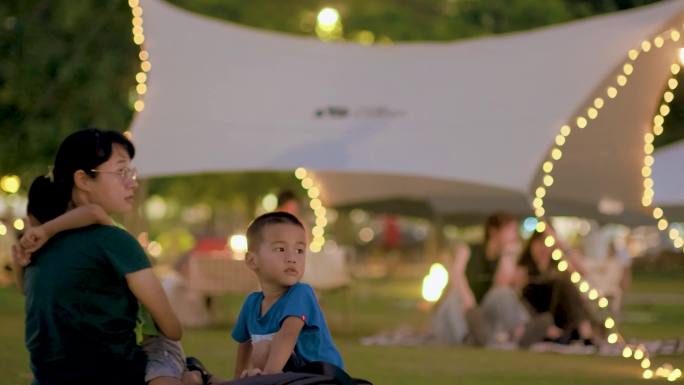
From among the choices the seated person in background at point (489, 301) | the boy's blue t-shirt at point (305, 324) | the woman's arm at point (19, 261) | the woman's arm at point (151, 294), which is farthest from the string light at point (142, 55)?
the woman's arm at point (151, 294)

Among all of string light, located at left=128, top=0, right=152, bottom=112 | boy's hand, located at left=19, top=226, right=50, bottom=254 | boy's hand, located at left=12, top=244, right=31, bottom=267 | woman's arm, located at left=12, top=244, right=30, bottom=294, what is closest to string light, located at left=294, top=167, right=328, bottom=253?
string light, located at left=128, top=0, right=152, bottom=112

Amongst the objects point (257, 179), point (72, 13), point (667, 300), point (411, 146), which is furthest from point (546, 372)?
point (257, 179)

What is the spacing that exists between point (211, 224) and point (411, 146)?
48876 mm

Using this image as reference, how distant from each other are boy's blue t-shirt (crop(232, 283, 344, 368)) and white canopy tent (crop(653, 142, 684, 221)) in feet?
66.3

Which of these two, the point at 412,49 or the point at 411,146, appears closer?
the point at 411,146

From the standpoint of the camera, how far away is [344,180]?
72.0 feet

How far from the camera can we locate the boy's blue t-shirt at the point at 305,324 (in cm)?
649

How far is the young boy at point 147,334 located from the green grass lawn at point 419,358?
506 cm

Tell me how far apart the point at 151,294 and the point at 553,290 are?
418 inches

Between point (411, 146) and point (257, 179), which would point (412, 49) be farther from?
point (257, 179)

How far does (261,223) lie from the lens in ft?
21.9

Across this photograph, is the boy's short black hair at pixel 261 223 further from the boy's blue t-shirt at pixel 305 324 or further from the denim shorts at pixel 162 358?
the denim shorts at pixel 162 358

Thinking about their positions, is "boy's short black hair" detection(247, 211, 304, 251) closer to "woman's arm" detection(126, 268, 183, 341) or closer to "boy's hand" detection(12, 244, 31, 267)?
"woman's arm" detection(126, 268, 183, 341)

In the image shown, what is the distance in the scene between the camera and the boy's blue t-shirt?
21.3 feet
